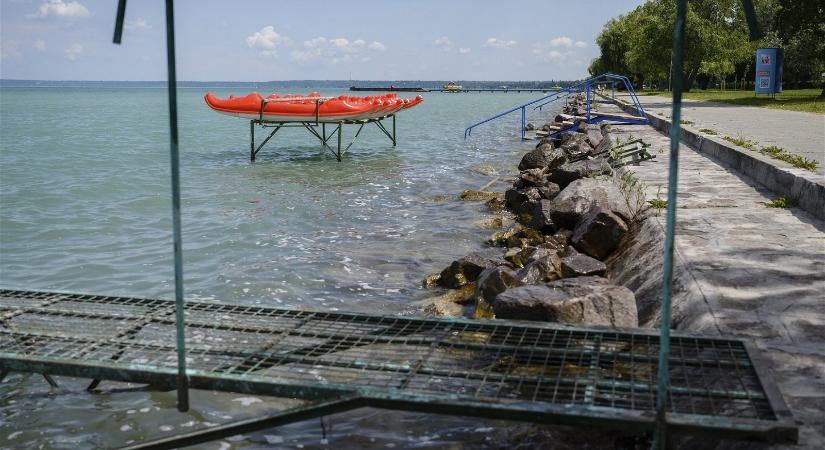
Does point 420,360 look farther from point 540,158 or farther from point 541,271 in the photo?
point 540,158

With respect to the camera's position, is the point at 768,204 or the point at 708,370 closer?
the point at 708,370

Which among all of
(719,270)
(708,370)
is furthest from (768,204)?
(708,370)

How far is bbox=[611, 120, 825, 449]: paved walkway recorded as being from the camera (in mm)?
3250

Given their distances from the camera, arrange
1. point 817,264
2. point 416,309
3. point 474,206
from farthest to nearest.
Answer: point 474,206 < point 416,309 < point 817,264

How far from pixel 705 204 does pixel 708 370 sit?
4385 mm

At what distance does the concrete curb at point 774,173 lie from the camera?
661cm

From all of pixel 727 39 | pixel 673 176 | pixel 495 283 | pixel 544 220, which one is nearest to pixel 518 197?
pixel 544 220

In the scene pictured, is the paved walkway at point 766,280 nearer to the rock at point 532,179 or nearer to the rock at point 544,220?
the rock at point 544,220

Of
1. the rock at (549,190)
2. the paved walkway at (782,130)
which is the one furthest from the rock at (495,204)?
the paved walkway at (782,130)

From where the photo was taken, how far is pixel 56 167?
20.9 m

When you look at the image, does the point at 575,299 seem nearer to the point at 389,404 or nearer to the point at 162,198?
the point at 389,404

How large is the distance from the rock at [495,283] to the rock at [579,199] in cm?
223

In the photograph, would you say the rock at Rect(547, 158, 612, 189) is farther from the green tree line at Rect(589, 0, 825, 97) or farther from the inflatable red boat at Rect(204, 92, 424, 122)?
the green tree line at Rect(589, 0, 825, 97)

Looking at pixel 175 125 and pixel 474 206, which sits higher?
pixel 175 125
